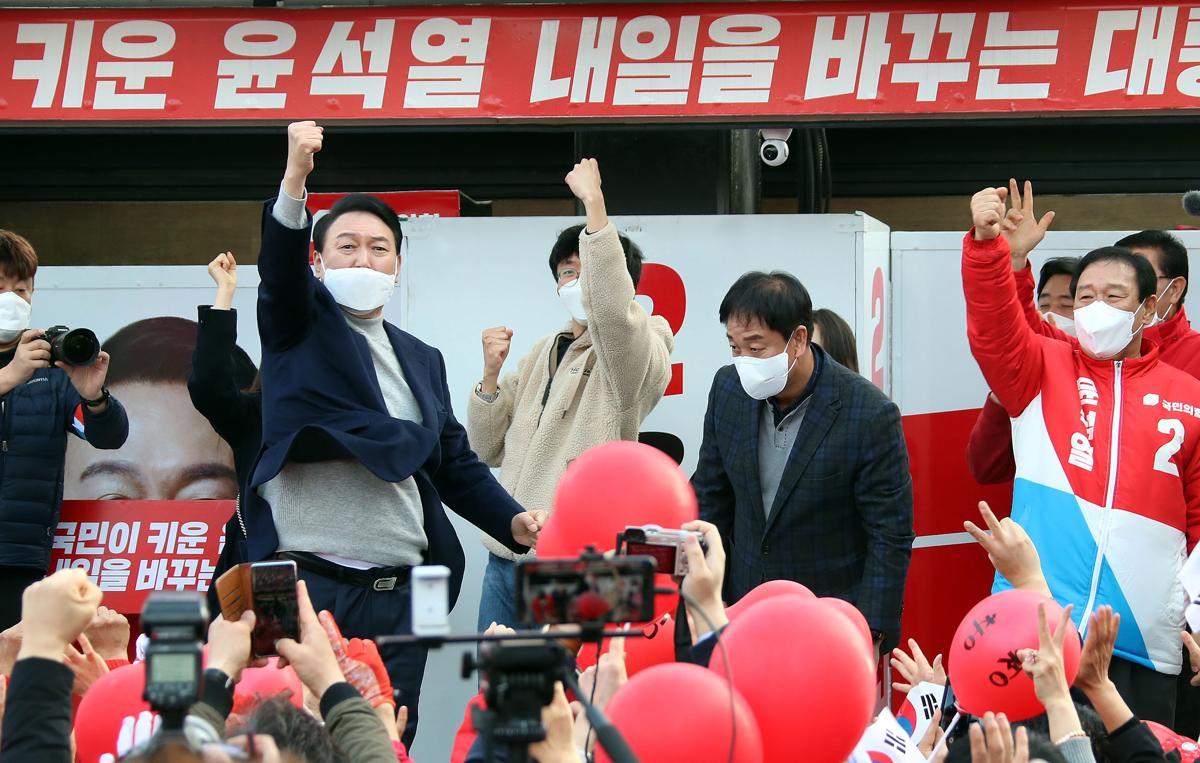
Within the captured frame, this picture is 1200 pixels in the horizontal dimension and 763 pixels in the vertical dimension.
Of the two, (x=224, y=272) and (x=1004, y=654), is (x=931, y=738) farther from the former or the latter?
(x=224, y=272)

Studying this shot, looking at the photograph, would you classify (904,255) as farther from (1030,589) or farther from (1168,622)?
(1030,589)

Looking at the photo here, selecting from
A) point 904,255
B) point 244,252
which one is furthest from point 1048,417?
point 244,252

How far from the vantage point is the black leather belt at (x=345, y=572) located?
4.06 metres

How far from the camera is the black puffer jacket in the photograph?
544 cm

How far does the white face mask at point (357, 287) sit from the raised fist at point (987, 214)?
71.3 inches

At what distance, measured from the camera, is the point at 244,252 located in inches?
334

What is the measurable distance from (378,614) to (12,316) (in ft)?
7.59

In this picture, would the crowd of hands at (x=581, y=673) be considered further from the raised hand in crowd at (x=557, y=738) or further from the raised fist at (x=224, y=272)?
the raised fist at (x=224, y=272)

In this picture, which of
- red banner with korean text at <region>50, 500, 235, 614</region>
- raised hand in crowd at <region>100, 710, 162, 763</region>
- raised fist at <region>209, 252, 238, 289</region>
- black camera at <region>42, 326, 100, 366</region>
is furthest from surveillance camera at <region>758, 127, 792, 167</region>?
raised hand in crowd at <region>100, 710, 162, 763</region>

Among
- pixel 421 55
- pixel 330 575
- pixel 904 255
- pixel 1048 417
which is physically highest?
pixel 421 55

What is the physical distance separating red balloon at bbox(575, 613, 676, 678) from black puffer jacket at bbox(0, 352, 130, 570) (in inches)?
105

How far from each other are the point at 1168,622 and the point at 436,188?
4504mm

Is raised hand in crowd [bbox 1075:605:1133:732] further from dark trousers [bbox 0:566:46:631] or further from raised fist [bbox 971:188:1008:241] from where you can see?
dark trousers [bbox 0:566:46:631]

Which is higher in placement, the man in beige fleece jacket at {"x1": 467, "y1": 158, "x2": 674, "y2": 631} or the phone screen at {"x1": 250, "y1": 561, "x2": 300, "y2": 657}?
the man in beige fleece jacket at {"x1": 467, "y1": 158, "x2": 674, "y2": 631}
